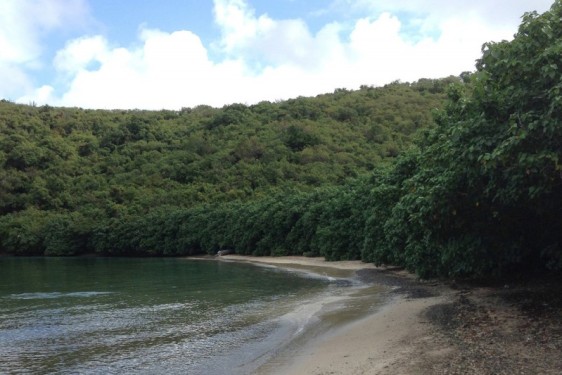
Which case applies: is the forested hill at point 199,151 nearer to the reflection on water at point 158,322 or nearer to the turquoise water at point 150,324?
the turquoise water at point 150,324

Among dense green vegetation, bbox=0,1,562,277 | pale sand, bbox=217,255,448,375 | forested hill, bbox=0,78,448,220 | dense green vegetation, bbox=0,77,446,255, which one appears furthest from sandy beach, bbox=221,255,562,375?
forested hill, bbox=0,78,448,220

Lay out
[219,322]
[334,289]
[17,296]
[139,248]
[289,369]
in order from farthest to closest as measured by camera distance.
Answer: [139,248] → [17,296] → [334,289] → [219,322] → [289,369]

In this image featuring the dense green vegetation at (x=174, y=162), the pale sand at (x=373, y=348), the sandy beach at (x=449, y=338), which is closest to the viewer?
the sandy beach at (x=449, y=338)

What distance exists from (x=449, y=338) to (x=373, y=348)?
1.85 metres

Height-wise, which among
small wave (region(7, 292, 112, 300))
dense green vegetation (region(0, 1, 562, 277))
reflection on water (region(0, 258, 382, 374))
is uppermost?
dense green vegetation (region(0, 1, 562, 277))

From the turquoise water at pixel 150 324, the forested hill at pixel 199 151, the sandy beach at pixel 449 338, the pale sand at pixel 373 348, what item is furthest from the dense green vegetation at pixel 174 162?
the pale sand at pixel 373 348

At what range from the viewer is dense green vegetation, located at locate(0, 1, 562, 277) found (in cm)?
1189

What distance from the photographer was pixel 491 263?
1791 cm

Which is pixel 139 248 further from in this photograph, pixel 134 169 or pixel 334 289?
pixel 334 289

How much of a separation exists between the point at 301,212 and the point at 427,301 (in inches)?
1355

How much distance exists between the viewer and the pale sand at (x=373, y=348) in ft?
37.3

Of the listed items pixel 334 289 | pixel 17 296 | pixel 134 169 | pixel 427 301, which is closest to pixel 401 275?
pixel 334 289

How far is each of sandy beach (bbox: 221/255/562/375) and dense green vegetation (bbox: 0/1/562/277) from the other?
1.46 meters

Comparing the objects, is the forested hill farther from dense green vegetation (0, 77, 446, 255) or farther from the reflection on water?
the reflection on water
